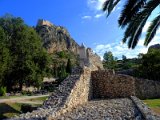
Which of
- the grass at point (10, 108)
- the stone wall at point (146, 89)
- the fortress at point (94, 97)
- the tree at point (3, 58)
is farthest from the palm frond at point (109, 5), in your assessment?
the tree at point (3, 58)

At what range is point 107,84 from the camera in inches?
1148

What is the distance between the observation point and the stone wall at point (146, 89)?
105ft

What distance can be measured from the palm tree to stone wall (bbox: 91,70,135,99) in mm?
13061

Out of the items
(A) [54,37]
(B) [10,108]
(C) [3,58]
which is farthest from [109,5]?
(A) [54,37]

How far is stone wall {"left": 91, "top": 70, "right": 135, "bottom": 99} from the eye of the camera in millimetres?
29031

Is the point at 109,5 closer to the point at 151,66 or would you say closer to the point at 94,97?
the point at 94,97

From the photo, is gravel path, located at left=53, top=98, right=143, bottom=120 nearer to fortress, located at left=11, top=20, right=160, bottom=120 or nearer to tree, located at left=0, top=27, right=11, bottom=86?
fortress, located at left=11, top=20, right=160, bottom=120

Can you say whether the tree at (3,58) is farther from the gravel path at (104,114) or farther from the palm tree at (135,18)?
the palm tree at (135,18)

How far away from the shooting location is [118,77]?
29.3 m

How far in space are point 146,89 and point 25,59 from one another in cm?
2707

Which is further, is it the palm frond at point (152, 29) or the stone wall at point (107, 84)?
the stone wall at point (107, 84)

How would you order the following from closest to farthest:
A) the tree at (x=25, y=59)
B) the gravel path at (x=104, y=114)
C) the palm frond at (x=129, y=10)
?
the palm frond at (x=129, y=10) → the gravel path at (x=104, y=114) → the tree at (x=25, y=59)

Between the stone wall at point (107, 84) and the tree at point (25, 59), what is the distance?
2662cm

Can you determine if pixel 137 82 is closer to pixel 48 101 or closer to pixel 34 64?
pixel 48 101
